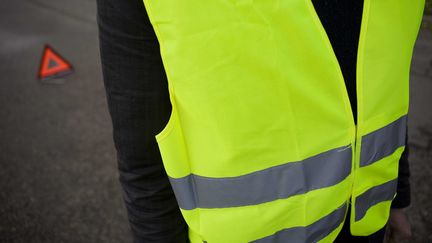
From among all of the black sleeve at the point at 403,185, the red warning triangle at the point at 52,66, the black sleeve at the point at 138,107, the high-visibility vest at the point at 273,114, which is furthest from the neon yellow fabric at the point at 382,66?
the red warning triangle at the point at 52,66

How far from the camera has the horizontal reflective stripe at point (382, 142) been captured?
837 mm

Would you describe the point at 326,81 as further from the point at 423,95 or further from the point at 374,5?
the point at 423,95

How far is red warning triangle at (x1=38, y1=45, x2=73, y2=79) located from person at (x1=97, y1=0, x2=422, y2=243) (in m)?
3.60

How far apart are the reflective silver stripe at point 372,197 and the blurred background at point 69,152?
1.55 m

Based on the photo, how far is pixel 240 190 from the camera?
746 millimetres

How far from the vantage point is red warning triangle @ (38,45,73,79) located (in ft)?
13.3

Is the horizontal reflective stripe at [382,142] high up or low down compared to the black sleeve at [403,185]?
up

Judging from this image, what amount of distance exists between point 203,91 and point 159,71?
4.1 inches

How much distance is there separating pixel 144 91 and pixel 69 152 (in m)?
2.59

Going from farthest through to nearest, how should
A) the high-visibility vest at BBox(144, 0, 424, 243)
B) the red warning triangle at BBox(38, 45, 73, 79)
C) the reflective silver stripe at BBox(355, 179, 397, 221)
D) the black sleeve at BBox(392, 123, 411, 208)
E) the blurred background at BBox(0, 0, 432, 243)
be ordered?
1. the red warning triangle at BBox(38, 45, 73, 79)
2. the blurred background at BBox(0, 0, 432, 243)
3. the black sleeve at BBox(392, 123, 411, 208)
4. the reflective silver stripe at BBox(355, 179, 397, 221)
5. the high-visibility vest at BBox(144, 0, 424, 243)

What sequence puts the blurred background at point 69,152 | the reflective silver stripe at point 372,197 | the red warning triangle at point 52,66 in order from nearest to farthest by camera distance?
the reflective silver stripe at point 372,197 < the blurred background at point 69,152 < the red warning triangle at point 52,66

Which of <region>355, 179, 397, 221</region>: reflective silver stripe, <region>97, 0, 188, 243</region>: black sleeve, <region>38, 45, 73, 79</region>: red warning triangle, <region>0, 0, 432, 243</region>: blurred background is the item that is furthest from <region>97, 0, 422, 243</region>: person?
<region>38, 45, 73, 79</region>: red warning triangle

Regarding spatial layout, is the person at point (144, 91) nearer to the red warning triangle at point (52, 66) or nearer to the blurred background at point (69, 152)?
the blurred background at point (69, 152)

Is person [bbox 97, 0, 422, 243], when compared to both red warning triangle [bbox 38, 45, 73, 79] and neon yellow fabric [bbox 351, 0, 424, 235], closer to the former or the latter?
neon yellow fabric [bbox 351, 0, 424, 235]
